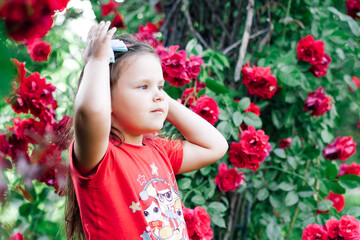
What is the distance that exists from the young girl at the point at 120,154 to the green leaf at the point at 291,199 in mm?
768

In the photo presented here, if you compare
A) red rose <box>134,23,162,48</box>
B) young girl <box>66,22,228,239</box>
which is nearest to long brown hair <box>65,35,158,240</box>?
young girl <box>66,22,228,239</box>

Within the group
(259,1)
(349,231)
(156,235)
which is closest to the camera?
(156,235)

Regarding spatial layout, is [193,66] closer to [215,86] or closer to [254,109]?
[215,86]

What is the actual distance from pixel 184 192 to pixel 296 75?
2.31ft

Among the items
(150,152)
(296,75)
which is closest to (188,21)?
(296,75)

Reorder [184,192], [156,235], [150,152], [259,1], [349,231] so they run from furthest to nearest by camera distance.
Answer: [259,1], [184,192], [349,231], [150,152], [156,235]

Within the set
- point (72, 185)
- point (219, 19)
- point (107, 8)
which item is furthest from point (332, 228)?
point (107, 8)

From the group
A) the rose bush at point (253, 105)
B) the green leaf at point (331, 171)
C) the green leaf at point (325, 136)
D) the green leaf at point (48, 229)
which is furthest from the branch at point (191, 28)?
the green leaf at point (48, 229)

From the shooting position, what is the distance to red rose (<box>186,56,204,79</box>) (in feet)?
5.56

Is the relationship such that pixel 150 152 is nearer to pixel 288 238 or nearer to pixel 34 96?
pixel 34 96

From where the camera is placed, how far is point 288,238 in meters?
2.06

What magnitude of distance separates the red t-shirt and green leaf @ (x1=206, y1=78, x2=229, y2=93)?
0.66 metres

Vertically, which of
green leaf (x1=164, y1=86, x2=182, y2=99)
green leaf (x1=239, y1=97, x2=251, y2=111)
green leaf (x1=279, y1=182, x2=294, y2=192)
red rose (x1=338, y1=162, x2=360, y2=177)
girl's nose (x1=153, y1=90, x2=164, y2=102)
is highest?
girl's nose (x1=153, y1=90, x2=164, y2=102)

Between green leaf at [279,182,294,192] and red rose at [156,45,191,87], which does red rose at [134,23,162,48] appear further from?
green leaf at [279,182,294,192]
